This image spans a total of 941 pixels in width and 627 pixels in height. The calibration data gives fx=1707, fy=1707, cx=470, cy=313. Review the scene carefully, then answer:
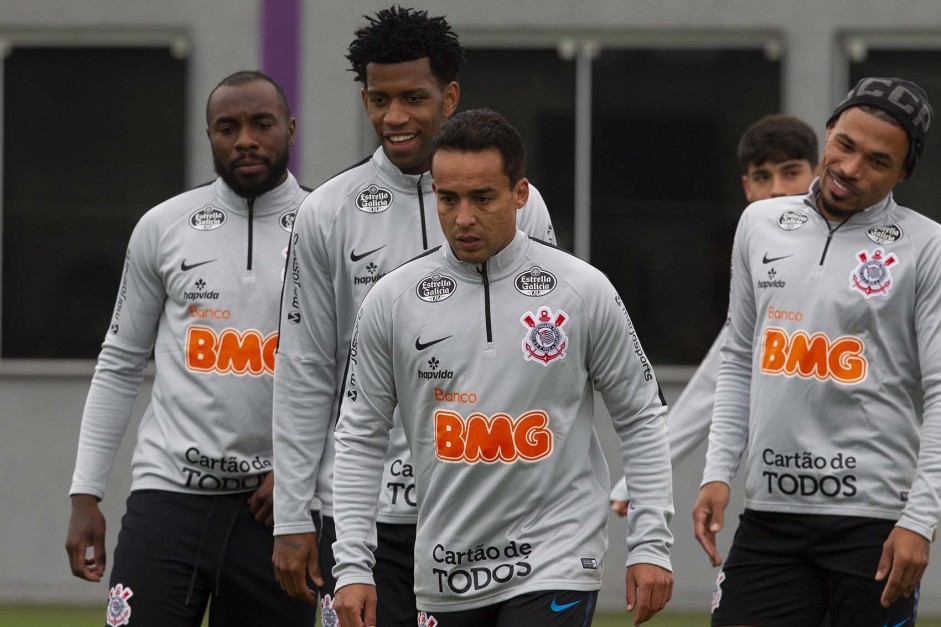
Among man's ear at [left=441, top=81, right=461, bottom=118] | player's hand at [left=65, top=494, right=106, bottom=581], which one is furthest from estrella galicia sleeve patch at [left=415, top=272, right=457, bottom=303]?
player's hand at [left=65, top=494, right=106, bottom=581]

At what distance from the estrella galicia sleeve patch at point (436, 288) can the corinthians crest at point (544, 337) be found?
203 mm

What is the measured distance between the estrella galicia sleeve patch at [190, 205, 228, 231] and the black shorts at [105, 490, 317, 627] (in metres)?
0.84

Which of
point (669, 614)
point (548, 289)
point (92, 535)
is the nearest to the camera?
point (548, 289)

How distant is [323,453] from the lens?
4855 mm

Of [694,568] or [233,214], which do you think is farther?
[694,568]

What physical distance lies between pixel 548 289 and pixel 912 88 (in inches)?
56.1

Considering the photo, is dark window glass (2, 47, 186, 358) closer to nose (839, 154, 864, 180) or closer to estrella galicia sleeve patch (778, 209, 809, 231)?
estrella galicia sleeve patch (778, 209, 809, 231)

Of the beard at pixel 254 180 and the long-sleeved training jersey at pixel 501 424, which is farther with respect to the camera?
the beard at pixel 254 180

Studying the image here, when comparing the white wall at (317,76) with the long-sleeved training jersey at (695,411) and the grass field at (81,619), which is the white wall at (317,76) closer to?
the grass field at (81,619)

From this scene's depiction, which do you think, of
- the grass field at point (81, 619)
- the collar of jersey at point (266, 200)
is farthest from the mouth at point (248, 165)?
the grass field at point (81, 619)

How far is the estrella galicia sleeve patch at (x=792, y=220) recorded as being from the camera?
5.07 meters

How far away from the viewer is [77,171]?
995cm

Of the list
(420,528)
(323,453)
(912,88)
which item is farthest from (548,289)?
(912,88)

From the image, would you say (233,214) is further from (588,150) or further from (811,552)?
(588,150)
